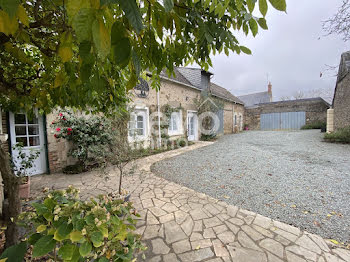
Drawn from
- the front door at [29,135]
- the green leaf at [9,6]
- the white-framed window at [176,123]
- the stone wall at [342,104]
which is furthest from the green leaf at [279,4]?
the stone wall at [342,104]

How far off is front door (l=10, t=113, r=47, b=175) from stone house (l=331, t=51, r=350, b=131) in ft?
44.4

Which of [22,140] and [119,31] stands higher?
[119,31]

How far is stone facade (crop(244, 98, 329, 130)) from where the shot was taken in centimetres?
1505

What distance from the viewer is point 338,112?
361 inches

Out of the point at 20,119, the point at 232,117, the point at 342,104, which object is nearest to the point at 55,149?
the point at 20,119

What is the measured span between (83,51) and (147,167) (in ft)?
15.6

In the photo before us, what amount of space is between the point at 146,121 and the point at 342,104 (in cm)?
1101

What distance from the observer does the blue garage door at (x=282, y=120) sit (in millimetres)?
15937

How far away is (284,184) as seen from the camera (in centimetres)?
353

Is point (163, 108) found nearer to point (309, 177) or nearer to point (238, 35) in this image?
point (309, 177)

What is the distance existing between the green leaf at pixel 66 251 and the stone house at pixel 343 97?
12149 mm

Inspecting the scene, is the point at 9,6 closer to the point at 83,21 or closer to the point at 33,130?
the point at 83,21

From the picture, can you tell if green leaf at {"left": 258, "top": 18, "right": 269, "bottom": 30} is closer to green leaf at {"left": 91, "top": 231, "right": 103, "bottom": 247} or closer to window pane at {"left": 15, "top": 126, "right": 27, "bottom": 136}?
green leaf at {"left": 91, "top": 231, "right": 103, "bottom": 247}

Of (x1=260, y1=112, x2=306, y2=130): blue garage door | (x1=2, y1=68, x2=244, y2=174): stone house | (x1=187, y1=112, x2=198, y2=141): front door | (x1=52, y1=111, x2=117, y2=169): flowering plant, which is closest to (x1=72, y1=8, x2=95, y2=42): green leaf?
(x1=2, y1=68, x2=244, y2=174): stone house
